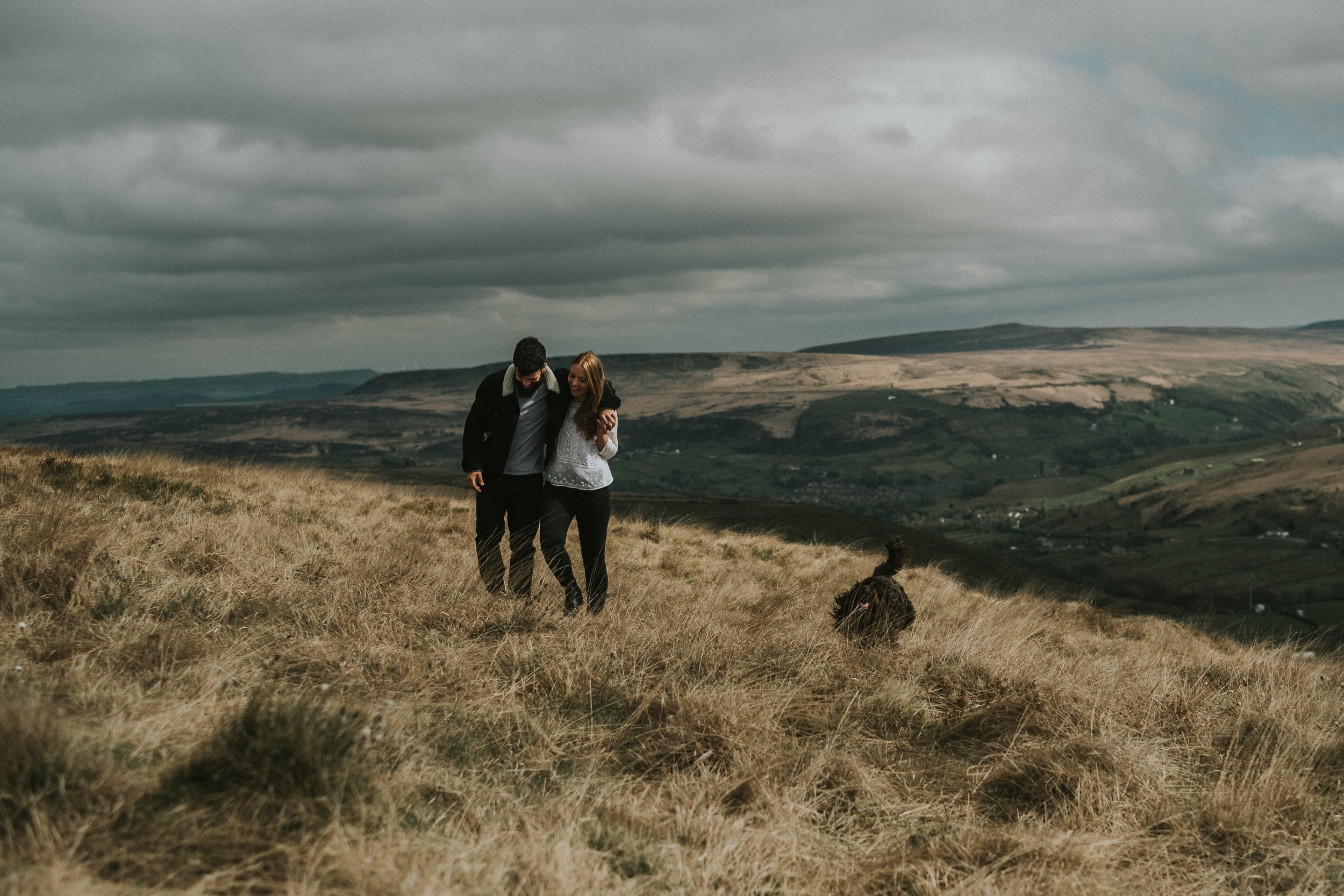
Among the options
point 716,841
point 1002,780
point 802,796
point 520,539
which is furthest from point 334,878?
point 520,539

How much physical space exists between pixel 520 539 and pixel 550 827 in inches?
146

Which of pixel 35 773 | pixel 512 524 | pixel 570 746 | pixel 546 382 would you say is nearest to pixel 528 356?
pixel 546 382

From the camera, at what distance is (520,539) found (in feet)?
22.1

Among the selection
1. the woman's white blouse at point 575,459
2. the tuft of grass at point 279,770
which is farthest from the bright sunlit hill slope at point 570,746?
the woman's white blouse at point 575,459

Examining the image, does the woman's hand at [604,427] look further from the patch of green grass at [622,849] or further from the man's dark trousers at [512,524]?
the patch of green grass at [622,849]

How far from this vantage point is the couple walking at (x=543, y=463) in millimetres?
6293

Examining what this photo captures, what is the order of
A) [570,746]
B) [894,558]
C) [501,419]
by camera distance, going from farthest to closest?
[894,558]
[501,419]
[570,746]

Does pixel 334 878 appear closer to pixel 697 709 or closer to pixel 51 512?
pixel 697 709

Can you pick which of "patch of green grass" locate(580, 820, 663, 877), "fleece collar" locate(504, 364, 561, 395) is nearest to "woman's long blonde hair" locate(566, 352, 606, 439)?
"fleece collar" locate(504, 364, 561, 395)

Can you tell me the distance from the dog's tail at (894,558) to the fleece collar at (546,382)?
2989mm

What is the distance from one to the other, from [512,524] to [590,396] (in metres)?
1.35

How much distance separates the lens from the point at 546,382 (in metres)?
6.41

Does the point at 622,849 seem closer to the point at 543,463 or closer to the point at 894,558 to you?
the point at 543,463

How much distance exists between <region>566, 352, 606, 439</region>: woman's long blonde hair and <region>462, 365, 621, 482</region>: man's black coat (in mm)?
102
